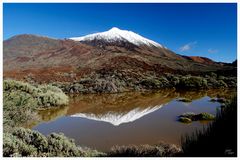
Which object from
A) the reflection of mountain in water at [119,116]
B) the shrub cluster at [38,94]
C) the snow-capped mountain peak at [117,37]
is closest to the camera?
the reflection of mountain in water at [119,116]

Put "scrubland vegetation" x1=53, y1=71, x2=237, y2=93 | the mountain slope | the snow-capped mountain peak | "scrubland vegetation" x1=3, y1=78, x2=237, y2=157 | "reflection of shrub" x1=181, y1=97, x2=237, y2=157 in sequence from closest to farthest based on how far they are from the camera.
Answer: "reflection of shrub" x1=181, y1=97, x2=237, y2=157 → "scrubland vegetation" x1=3, y1=78, x2=237, y2=157 → "scrubland vegetation" x1=53, y1=71, x2=237, y2=93 → the mountain slope → the snow-capped mountain peak

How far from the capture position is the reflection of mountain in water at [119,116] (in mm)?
8742

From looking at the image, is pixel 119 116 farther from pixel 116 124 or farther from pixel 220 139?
pixel 220 139

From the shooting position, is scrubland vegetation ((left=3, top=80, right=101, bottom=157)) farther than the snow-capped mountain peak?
No

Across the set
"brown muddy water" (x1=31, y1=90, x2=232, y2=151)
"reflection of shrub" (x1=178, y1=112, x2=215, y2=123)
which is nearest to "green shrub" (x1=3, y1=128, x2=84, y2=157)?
"brown muddy water" (x1=31, y1=90, x2=232, y2=151)

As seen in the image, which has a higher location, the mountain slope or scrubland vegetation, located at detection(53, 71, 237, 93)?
the mountain slope

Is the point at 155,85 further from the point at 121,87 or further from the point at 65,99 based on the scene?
the point at 65,99

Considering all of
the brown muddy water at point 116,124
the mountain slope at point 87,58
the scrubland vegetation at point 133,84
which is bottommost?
the brown muddy water at point 116,124

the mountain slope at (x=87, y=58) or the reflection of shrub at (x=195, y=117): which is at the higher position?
the mountain slope at (x=87, y=58)

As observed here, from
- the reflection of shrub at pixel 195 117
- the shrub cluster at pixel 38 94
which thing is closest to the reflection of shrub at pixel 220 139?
the reflection of shrub at pixel 195 117

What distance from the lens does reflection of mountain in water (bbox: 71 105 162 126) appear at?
28.7 ft

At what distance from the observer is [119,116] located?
9.55m

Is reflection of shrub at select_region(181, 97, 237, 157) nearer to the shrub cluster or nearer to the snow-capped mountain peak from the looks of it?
the shrub cluster

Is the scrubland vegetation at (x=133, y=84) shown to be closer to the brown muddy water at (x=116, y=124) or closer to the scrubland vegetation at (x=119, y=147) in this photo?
the brown muddy water at (x=116, y=124)
